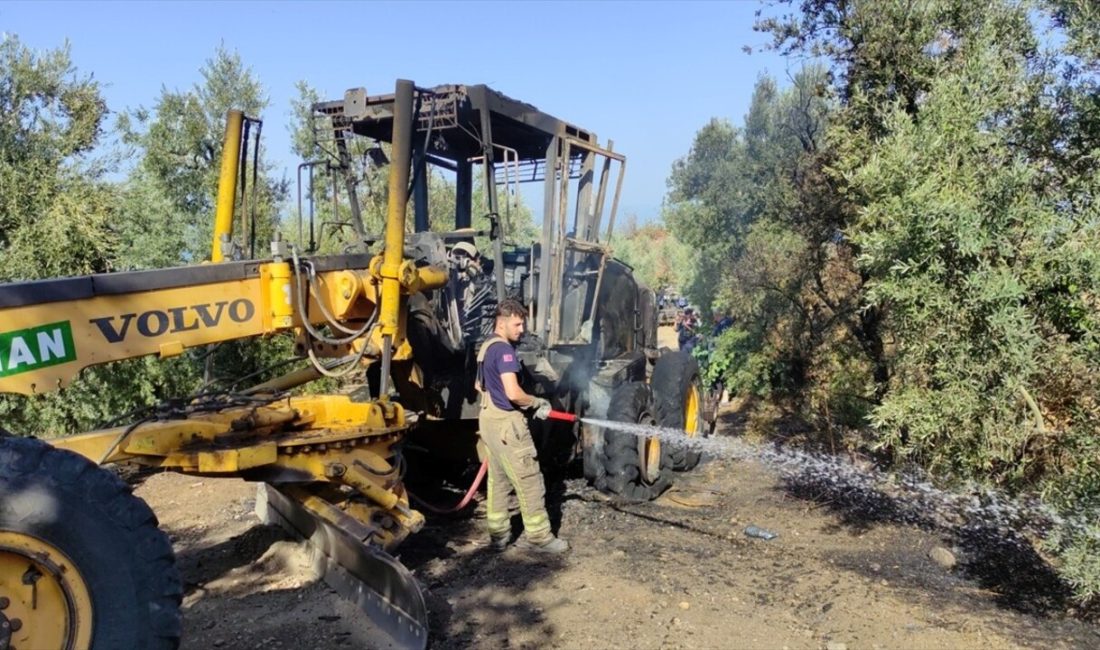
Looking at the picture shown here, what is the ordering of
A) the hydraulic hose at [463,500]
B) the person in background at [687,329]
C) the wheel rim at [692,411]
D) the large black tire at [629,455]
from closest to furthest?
the hydraulic hose at [463,500] < the large black tire at [629,455] < the wheel rim at [692,411] < the person in background at [687,329]

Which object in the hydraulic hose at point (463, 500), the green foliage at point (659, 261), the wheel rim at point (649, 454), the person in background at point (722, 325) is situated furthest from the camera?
the green foliage at point (659, 261)

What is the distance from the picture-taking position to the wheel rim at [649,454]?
7355 millimetres

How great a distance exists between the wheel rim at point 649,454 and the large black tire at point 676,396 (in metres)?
0.24

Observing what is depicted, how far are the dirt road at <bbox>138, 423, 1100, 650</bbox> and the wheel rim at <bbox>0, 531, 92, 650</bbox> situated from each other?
1.20 metres

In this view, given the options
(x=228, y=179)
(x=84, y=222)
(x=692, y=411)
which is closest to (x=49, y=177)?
(x=84, y=222)

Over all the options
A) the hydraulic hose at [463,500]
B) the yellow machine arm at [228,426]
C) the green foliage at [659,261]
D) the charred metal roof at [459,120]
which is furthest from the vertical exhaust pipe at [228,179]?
the green foliage at [659,261]

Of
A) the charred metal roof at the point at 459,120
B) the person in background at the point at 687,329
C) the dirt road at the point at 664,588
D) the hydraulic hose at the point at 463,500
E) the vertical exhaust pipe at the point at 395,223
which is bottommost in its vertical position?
the dirt road at the point at 664,588

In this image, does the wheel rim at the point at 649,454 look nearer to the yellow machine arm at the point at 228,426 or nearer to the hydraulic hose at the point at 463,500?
the hydraulic hose at the point at 463,500

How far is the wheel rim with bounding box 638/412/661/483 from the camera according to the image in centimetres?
736

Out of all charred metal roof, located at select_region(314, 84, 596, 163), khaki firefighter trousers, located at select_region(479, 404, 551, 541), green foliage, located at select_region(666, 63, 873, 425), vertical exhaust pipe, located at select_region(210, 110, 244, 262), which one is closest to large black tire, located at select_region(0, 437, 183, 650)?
vertical exhaust pipe, located at select_region(210, 110, 244, 262)

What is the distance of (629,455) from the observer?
23.4 ft

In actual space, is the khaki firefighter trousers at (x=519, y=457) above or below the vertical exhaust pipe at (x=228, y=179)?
below

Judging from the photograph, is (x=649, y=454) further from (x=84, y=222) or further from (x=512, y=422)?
(x=84, y=222)

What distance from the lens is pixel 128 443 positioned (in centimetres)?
447
